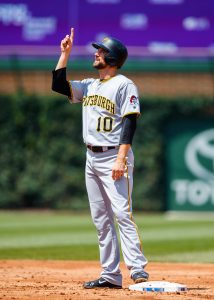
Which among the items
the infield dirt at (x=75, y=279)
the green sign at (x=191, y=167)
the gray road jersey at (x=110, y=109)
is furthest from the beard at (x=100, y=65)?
the green sign at (x=191, y=167)

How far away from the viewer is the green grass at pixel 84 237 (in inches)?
385

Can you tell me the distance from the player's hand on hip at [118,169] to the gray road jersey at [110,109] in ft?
0.60

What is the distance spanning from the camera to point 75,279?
7.02 metres

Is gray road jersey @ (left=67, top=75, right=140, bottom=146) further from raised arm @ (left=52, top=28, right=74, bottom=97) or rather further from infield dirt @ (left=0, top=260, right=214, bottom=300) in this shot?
infield dirt @ (left=0, top=260, right=214, bottom=300)

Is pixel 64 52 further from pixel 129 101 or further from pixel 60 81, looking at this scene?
pixel 129 101

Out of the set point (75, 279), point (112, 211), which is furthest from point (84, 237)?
point (112, 211)

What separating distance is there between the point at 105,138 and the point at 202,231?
7.24 meters

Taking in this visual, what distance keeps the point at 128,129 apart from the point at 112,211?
66 cm

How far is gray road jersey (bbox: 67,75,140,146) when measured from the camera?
609 cm

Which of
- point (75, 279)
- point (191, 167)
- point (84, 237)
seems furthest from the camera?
point (191, 167)

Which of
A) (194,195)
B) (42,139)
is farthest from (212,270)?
(42,139)

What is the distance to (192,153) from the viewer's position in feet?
55.6

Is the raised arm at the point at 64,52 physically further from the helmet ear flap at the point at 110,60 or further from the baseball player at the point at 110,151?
the helmet ear flap at the point at 110,60

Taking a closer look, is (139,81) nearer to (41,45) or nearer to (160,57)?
(160,57)
